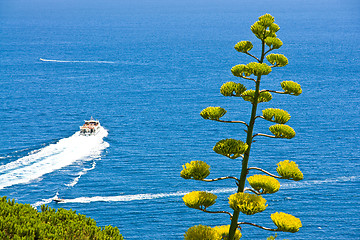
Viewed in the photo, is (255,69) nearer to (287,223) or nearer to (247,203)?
(247,203)

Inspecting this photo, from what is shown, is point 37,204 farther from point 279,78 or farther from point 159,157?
point 279,78

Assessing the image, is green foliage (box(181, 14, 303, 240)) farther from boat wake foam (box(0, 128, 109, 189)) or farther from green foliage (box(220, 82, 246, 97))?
boat wake foam (box(0, 128, 109, 189))

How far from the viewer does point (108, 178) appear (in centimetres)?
6600

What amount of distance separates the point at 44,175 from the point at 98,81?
2411 inches

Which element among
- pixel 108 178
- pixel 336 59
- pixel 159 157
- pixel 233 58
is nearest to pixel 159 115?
pixel 159 157

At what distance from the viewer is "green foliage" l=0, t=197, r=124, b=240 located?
21.1 m


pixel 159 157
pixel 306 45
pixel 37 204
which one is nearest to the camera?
pixel 37 204

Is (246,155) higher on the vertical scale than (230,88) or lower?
lower

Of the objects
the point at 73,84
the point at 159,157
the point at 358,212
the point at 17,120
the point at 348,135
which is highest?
the point at 73,84

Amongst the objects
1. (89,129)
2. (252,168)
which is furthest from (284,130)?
(89,129)

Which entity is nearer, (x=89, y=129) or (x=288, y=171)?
(x=288, y=171)

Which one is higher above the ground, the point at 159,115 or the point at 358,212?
the point at 159,115

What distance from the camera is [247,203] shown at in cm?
1675

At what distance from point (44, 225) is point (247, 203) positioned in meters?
10.1
